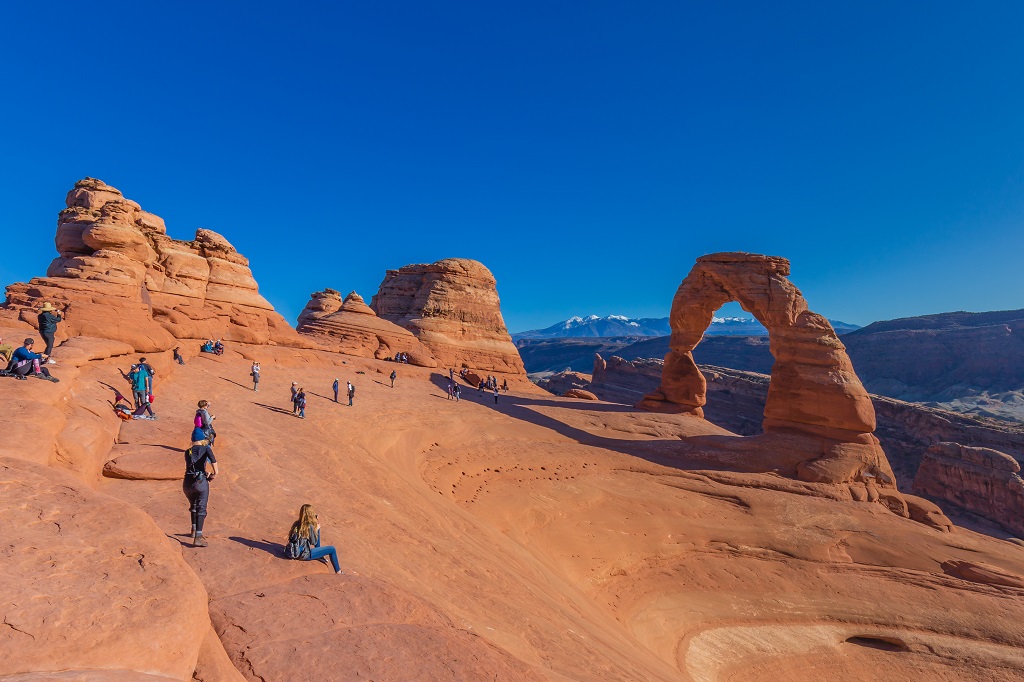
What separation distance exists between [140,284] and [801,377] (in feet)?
98.3

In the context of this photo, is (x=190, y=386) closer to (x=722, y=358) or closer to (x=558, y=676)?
(x=558, y=676)

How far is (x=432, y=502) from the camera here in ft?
38.7

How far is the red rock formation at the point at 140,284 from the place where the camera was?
51.2 ft

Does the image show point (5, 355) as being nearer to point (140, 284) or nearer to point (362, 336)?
point (140, 284)

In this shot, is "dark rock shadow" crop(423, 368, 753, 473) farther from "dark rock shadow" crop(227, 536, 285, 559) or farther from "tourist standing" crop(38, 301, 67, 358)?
"tourist standing" crop(38, 301, 67, 358)

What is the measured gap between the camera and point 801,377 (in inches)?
840

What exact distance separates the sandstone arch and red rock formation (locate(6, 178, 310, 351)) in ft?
79.0

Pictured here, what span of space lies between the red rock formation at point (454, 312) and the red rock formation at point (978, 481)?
2900 cm

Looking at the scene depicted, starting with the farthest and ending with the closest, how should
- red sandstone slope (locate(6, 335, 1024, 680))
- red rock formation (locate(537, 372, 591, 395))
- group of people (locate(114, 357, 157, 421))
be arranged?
red rock formation (locate(537, 372, 591, 395)), group of people (locate(114, 357, 157, 421)), red sandstone slope (locate(6, 335, 1024, 680))

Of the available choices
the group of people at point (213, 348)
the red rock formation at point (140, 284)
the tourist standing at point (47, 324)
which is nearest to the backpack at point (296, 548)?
the tourist standing at point (47, 324)

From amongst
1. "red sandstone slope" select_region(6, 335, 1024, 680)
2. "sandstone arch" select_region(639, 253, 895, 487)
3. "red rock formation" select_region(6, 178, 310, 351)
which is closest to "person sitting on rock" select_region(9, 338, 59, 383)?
"red sandstone slope" select_region(6, 335, 1024, 680)

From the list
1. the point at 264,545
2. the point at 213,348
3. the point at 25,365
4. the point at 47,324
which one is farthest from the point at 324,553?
the point at 213,348

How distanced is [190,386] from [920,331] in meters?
107

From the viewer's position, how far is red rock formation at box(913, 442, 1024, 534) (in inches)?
1078
